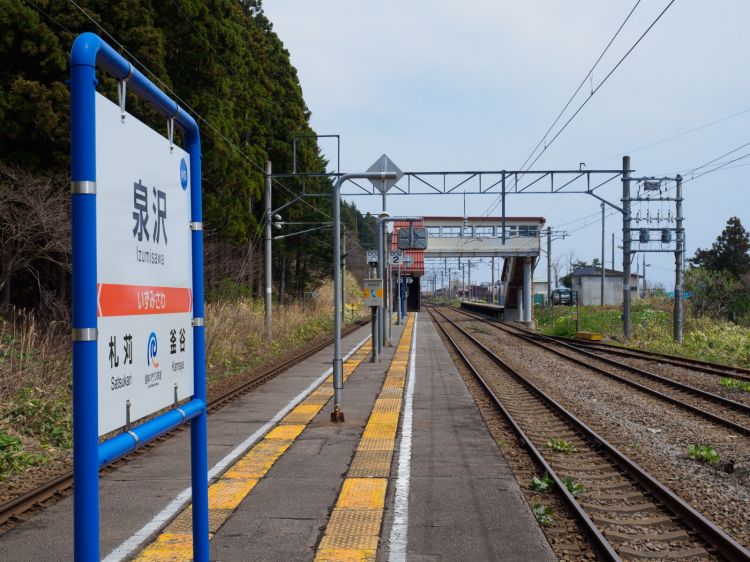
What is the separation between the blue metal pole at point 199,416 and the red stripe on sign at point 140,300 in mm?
89

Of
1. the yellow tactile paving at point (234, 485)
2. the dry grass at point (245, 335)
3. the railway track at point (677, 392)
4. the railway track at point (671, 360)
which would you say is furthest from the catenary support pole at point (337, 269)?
the railway track at point (671, 360)

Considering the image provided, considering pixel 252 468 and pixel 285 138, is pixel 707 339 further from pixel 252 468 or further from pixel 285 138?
pixel 252 468

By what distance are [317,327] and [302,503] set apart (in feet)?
98.3

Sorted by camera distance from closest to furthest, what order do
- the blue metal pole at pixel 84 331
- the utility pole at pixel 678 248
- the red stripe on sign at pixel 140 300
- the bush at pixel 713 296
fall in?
the blue metal pole at pixel 84 331
the red stripe on sign at pixel 140 300
the utility pole at pixel 678 248
the bush at pixel 713 296

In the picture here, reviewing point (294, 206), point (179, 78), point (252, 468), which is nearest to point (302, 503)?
point (252, 468)

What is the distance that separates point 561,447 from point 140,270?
709 centimetres

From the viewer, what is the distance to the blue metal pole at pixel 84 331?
2.68 metres

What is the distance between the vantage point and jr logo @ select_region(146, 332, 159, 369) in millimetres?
3330

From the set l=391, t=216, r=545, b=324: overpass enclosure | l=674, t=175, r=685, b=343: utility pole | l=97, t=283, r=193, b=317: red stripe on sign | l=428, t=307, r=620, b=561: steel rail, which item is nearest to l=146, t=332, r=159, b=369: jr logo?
l=97, t=283, r=193, b=317: red stripe on sign

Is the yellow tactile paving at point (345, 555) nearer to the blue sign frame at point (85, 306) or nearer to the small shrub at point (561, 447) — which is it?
the blue sign frame at point (85, 306)

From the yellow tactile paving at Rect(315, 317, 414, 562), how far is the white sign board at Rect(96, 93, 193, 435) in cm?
214

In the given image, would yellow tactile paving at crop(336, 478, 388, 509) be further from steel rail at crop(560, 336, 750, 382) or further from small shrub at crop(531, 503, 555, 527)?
steel rail at crop(560, 336, 750, 382)

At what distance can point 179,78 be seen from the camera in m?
19.5

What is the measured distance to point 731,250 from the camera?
232ft
